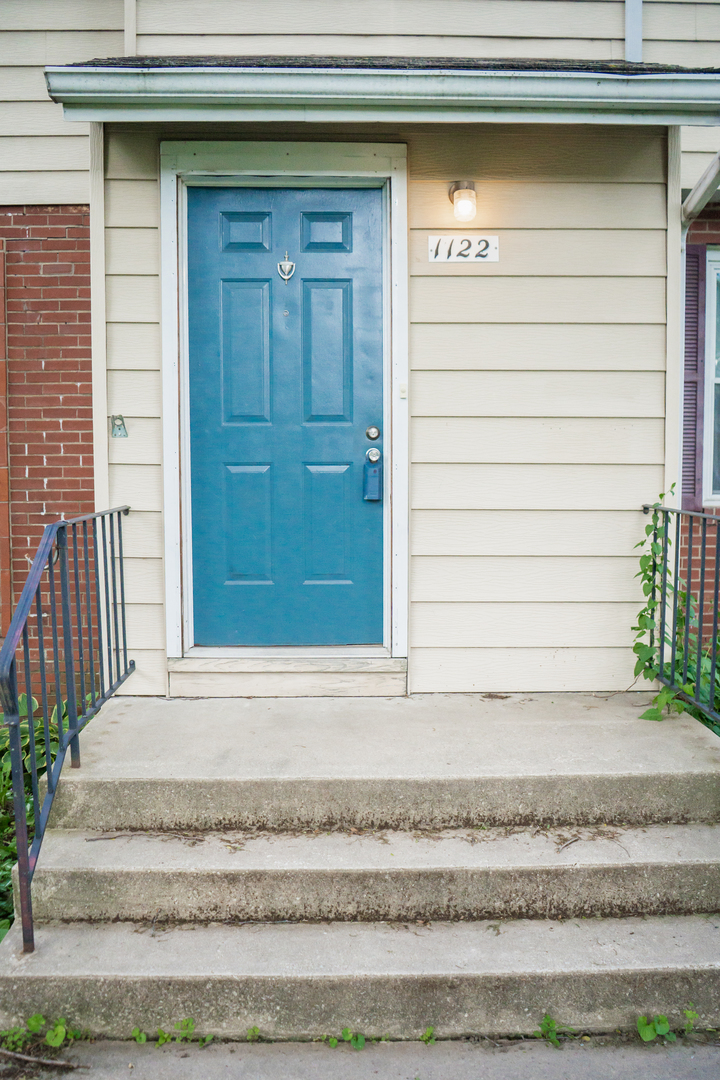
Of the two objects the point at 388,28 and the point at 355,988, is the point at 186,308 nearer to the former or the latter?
the point at 388,28

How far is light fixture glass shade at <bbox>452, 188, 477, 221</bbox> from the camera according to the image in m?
3.15

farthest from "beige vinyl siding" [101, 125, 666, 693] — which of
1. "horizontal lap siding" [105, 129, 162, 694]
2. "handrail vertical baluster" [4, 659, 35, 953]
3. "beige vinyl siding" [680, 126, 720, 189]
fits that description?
"handrail vertical baluster" [4, 659, 35, 953]

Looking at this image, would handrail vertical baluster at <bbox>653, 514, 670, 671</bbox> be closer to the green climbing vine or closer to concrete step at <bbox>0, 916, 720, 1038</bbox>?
the green climbing vine

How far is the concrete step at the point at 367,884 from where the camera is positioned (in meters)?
2.21

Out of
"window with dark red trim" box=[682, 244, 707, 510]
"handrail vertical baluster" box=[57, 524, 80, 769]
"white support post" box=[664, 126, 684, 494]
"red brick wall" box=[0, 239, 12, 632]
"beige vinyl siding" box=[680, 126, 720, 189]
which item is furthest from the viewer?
"window with dark red trim" box=[682, 244, 707, 510]

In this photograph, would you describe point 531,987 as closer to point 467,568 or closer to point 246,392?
point 467,568

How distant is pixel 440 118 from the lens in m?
2.86

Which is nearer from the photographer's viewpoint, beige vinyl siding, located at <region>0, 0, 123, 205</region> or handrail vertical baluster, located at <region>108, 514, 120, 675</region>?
handrail vertical baluster, located at <region>108, 514, 120, 675</region>

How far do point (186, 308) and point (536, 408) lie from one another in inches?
64.5

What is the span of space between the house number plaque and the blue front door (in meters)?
0.26

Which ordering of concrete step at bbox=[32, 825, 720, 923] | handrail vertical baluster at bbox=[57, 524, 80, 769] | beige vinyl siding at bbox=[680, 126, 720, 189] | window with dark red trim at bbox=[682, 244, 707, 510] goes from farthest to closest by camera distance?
window with dark red trim at bbox=[682, 244, 707, 510]
beige vinyl siding at bbox=[680, 126, 720, 189]
handrail vertical baluster at bbox=[57, 524, 80, 769]
concrete step at bbox=[32, 825, 720, 923]

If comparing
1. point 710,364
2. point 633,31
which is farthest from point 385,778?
point 633,31

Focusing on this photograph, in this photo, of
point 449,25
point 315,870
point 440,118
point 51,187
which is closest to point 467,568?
point 315,870

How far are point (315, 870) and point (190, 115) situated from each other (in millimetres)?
2808
